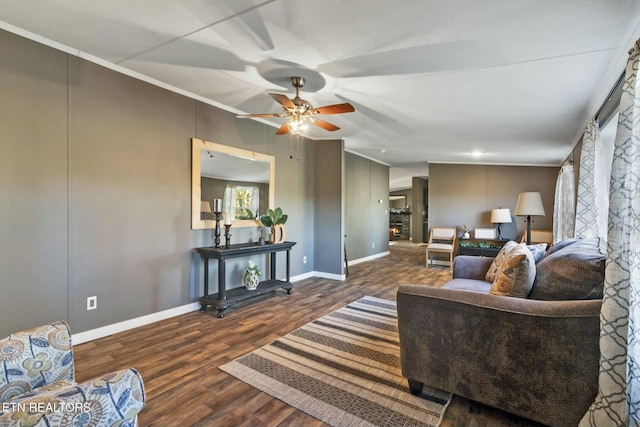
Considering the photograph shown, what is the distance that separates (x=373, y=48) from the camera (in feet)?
7.75

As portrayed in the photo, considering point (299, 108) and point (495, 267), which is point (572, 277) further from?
point (299, 108)

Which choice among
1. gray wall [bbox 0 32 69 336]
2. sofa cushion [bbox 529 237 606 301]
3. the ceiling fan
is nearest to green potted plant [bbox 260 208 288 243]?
the ceiling fan

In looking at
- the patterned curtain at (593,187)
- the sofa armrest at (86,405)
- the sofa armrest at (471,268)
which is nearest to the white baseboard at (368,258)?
the sofa armrest at (471,268)

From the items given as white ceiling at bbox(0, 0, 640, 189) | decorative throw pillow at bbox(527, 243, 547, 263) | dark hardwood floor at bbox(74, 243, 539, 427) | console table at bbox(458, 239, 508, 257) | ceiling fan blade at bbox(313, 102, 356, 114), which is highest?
white ceiling at bbox(0, 0, 640, 189)

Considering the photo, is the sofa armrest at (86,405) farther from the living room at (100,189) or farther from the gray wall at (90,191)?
the gray wall at (90,191)

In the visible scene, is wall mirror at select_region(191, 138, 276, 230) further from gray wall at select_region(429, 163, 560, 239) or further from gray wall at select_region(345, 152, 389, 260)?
gray wall at select_region(429, 163, 560, 239)

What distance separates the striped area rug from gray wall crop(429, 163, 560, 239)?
5014 mm

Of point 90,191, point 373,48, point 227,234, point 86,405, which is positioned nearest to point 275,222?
point 227,234

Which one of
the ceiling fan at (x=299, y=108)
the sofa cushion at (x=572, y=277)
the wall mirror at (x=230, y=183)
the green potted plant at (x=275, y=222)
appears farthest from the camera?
the green potted plant at (x=275, y=222)

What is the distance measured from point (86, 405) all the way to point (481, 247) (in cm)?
653

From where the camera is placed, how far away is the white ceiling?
1930 millimetres

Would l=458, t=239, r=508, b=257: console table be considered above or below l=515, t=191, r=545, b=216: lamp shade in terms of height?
below

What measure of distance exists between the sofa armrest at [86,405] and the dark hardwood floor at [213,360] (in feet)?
3.19

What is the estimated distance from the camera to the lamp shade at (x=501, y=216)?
255 inches
